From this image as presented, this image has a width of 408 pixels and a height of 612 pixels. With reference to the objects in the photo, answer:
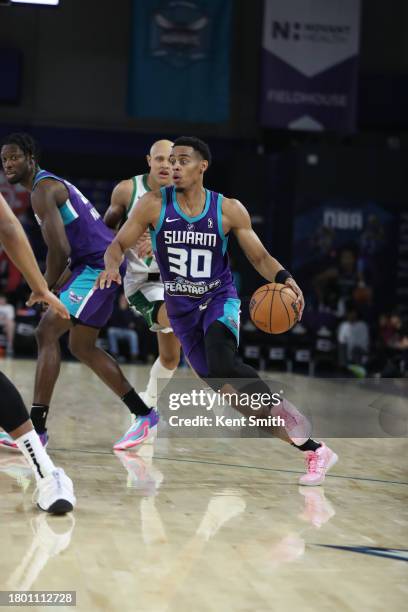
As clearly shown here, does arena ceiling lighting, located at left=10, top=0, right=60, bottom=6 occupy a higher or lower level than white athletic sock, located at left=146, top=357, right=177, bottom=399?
higher

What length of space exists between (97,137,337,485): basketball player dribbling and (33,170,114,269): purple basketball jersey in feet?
1.85

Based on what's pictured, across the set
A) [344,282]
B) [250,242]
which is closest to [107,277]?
[250,242]

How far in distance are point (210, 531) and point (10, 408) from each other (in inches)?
34.9

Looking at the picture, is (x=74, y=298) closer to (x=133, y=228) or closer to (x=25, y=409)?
(x=133, y=228)

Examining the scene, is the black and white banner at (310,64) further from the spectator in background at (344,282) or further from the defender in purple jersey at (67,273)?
the defender in purple jersey at (67,273)

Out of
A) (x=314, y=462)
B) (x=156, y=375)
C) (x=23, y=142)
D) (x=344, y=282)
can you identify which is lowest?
(x=344, y=282)

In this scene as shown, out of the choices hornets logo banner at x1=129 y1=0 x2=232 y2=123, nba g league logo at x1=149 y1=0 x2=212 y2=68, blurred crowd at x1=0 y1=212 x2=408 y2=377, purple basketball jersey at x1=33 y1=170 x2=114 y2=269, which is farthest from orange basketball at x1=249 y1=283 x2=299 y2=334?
nba g league logo at x1=149 y1=0 x2=212 y2=68

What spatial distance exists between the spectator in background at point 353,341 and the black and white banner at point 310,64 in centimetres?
336

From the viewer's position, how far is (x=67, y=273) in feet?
16.9

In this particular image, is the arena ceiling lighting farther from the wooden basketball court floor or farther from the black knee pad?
the black knee pad

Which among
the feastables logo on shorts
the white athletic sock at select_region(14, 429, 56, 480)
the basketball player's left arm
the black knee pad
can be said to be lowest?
the white athletic sock at select_region(14, 429, 56, 480)

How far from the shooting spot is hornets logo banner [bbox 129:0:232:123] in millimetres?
14047

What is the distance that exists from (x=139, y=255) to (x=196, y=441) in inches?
48.0

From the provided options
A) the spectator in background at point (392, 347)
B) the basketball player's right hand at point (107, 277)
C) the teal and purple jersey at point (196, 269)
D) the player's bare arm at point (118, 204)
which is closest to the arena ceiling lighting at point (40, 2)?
the player's bare arm at point (118, 204)
